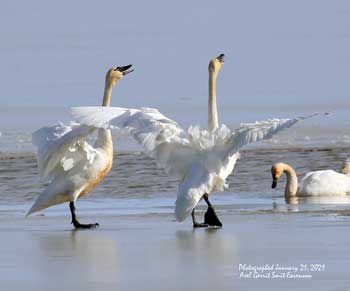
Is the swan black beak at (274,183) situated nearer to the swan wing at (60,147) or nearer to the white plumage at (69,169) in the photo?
the white plumage at (69,169)

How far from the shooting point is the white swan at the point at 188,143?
11.3m

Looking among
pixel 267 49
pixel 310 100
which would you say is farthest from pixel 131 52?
pixel 310 100

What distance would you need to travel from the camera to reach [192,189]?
38.4ft

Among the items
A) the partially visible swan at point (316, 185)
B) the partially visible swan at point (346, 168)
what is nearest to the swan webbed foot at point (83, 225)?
the partially visible swan at point (316, 185)

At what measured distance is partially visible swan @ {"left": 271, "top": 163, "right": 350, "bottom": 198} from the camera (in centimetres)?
1599

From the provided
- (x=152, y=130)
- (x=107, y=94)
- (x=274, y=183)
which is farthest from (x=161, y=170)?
(x=152, y=130)

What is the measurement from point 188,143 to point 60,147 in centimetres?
123

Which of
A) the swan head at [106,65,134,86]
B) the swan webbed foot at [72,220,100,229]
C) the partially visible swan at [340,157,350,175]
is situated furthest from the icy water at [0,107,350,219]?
the swan head at [106,65,134,86]

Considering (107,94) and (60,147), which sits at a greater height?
(107,94)

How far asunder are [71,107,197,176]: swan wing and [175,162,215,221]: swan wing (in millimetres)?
185

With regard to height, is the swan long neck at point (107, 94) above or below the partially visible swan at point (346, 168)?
above

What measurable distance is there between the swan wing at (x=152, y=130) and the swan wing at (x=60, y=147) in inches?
17.1

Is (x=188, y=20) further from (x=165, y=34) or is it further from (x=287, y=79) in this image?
(x=287, y=79)

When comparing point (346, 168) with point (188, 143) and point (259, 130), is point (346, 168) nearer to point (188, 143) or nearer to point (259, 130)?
point (188, 143)
